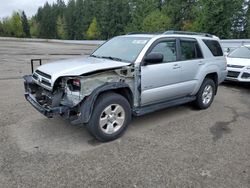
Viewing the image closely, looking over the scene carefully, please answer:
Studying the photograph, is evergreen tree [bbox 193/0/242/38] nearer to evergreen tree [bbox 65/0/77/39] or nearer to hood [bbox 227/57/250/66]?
hood [bbox 227/57/250/66]

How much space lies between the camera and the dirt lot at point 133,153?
3.09 metres

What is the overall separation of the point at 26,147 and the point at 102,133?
119cm

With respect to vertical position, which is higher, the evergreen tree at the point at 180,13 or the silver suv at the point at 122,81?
the evergreen tree at the point at 180,13

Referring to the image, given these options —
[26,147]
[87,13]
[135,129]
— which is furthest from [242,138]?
[87,13]

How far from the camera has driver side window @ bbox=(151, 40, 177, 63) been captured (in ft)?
15.5

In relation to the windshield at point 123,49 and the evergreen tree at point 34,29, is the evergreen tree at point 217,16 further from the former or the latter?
the evergreen tree at point 34,29

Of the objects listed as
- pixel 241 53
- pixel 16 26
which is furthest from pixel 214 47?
pixel 16 26

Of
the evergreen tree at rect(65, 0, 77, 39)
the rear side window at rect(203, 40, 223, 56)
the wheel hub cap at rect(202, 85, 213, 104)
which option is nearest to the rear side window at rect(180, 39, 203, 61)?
the rear side window at rect(203, 40, 223, 56)

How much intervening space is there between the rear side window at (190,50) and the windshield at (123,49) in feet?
3.22

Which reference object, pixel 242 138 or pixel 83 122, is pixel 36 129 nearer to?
pixel 83 122

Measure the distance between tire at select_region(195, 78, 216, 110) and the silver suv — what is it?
0.09 feet

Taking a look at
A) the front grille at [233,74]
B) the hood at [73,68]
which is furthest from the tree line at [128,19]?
the hood at [73,68]

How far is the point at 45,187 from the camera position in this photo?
2889mm

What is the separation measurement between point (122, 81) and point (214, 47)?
3233mm
